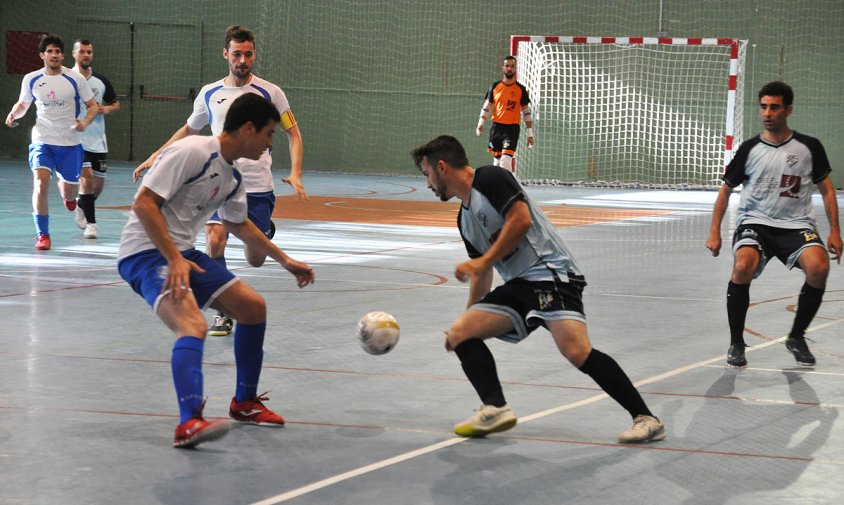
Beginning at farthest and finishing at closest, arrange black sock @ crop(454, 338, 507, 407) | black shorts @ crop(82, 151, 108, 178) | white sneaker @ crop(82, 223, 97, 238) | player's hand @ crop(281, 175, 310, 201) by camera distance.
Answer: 1. black shorts @ crop(82, 151, 108, 178)
2. white sneaker @ crop(82, 223, 97, 238)
3. player's hand @ crop(281, 175, 310, 201)
4. black sock @ crop(454, 338, 507, 407)

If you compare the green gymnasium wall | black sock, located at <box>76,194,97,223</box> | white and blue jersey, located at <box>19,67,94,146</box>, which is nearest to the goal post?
the green gymnasium wall

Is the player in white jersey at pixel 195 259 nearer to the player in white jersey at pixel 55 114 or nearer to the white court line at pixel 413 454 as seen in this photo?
the white court line at pixel 413 454

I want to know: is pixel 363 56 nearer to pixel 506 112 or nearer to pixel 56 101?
pixel 506 112

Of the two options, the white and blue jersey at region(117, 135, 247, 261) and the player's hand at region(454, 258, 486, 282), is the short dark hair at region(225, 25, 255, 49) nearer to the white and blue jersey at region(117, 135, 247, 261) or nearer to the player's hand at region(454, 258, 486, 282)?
the white and blue jersey at region(117, 135, 247, 261)

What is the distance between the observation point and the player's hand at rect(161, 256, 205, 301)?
4.97m

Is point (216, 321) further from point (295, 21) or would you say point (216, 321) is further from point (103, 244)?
point (295, 21)

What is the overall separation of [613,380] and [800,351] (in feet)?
7.76

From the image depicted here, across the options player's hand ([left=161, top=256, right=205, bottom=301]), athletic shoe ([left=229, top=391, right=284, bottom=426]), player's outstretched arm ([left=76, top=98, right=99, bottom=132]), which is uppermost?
player's outstretched arm ([left=76, top=98, right=99, bottom=132])

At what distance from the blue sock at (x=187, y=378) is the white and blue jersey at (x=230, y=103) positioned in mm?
3127

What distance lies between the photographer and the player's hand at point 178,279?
4969 millimetres

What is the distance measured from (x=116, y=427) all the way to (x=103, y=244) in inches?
324

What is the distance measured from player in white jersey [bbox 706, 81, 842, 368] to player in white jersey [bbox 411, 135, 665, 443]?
2075 millimetres

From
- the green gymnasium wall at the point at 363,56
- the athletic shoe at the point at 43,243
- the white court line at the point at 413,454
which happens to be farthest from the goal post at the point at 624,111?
the white court line at the point at 413,454

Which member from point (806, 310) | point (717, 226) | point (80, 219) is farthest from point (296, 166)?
point (80, 219)
